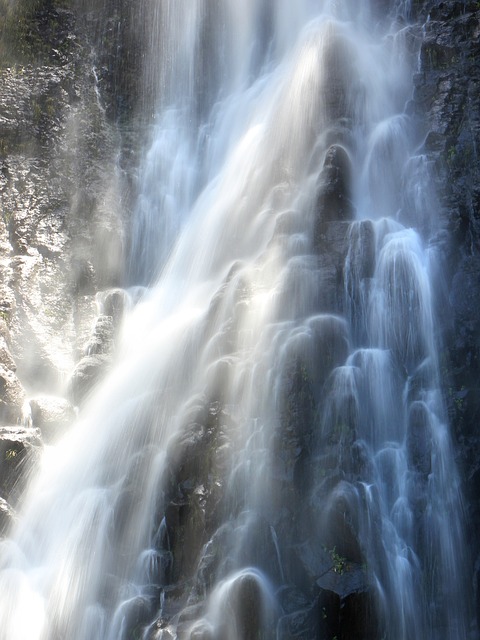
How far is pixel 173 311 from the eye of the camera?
15.1 m

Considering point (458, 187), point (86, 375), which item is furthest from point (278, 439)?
point (458, 187)

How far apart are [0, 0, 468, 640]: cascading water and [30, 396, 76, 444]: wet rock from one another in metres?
0.40

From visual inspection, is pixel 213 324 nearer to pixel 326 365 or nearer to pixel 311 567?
pixel 326 365

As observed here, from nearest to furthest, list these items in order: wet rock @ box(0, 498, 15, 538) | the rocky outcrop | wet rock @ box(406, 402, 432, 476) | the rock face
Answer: wet rock @ box(406, 402, 432, 476) < the rocky outcrop < wet rock @ box(0, 498, 15, 538) < the rock face

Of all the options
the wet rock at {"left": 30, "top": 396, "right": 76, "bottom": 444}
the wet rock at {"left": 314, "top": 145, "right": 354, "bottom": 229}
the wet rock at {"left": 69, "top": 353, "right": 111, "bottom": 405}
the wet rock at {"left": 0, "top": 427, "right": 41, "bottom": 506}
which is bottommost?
the wet rock at {"left": 0, "top": 427, "right": 41, "bottom": 506}

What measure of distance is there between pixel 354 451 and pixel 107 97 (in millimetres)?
15070

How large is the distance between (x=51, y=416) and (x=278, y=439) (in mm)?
4989

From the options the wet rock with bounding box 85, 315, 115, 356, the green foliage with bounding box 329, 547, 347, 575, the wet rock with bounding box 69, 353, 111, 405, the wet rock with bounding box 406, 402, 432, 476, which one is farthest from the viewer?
the wet rock with bounding box 85, 315, 115, 356

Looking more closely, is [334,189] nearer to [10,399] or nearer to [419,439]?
[419,439]

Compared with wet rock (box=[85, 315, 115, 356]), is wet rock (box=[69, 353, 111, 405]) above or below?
below

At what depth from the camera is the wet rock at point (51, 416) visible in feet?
42.7

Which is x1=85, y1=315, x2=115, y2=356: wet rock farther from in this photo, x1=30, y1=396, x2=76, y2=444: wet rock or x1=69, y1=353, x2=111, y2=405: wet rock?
x1=30, y1=396, x2=76, y2=444: wet rock

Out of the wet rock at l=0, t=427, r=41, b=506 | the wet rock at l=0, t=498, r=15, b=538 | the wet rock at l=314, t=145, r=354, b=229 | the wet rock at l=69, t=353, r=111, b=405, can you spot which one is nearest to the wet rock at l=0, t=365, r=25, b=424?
the wet rock at l=0, t=427, r=41, b=506

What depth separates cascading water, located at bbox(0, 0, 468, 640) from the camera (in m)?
9.52
